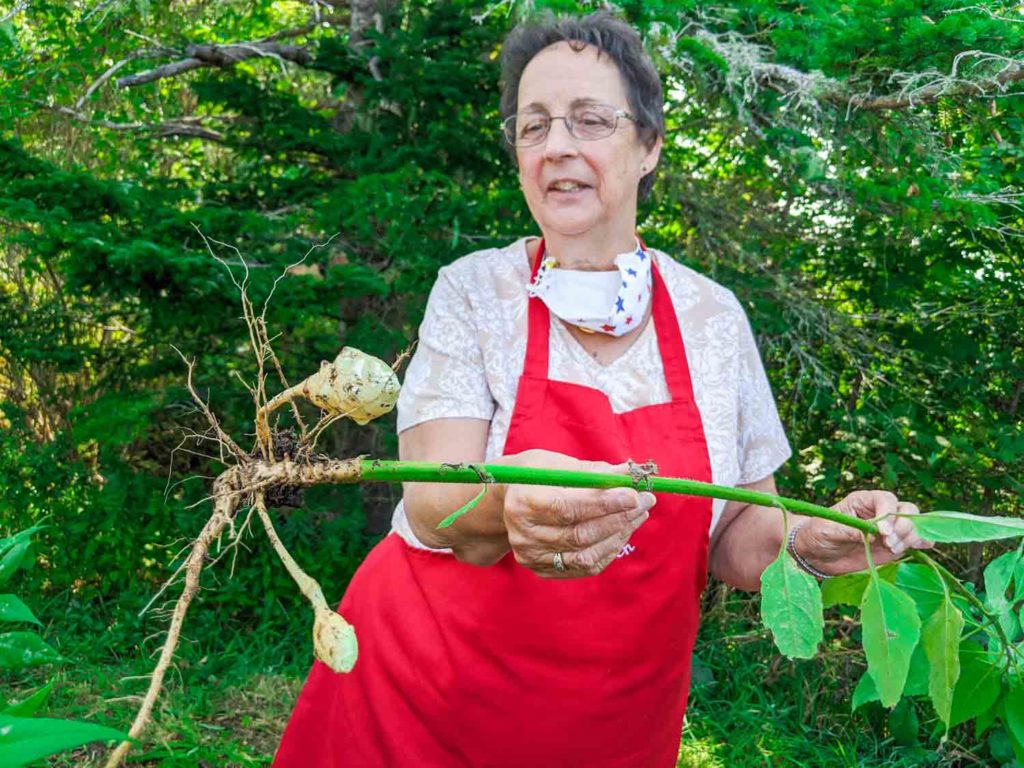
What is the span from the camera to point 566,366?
1.69 meters

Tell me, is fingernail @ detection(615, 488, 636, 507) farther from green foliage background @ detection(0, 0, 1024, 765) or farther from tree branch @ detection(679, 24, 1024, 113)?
green foliage background @ detection(0, 0, 1024, 765)

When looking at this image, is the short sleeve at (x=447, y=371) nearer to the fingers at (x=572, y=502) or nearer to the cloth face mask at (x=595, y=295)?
the cloth face mask at (x=595, y=295)

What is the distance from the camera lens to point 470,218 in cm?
318

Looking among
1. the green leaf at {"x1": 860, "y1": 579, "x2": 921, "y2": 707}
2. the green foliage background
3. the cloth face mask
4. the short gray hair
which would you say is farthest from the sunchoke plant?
the green foliage background

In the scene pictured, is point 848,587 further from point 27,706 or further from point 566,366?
point 27,706

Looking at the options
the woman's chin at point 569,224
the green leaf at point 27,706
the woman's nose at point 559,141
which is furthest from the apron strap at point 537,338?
the green leaf at point 27,706

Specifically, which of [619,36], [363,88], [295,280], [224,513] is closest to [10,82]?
[363,88]

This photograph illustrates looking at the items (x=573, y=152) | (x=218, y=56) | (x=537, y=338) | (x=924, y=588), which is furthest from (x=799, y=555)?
(x=218, y=56)

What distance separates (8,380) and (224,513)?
436 cm

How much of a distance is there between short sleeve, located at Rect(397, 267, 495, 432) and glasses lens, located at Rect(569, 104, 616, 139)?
0.38 metres

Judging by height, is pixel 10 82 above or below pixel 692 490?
above

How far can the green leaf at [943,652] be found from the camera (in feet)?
3.30

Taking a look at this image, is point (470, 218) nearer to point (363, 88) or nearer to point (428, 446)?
point (363, 88)

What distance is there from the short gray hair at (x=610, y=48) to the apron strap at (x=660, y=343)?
1.18ft
